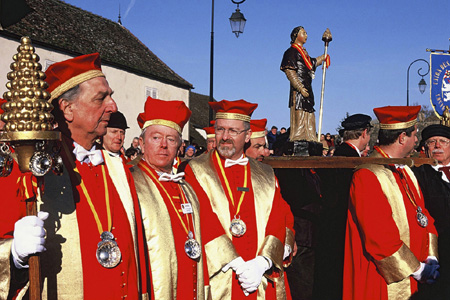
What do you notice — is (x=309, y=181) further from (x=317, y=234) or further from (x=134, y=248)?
(x=134, y=248)

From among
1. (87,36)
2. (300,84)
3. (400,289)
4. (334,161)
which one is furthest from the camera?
(87,36)

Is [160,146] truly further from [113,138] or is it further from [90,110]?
[113,138]

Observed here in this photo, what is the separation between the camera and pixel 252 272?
13.6ft

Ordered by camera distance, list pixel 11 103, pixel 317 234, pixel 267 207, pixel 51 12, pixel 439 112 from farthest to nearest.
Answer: pixel 51 12 → pixel 439 112 → pixel 317 234 → pixel 267 207 → pixel 11 103

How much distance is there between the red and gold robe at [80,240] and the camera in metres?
2.64

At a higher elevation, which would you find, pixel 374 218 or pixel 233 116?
pixel 233 116

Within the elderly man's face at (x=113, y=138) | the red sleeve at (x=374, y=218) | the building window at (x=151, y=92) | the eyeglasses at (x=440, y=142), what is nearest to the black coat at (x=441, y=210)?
the eyeglasses at (x=440, y=142)

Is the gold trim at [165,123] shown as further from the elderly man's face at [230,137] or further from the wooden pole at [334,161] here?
the wooden pole at [334,161]

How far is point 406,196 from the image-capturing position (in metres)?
4.82

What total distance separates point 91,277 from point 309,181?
4691mm

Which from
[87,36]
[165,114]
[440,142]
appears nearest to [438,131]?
[440,142]

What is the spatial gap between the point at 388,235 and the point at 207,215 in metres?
1.73

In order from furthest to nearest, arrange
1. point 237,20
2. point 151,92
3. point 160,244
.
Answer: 1. point 151,92
2. point 237,20
3. point 160,244

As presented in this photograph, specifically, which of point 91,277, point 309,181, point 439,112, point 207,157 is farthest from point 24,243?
point 439,112
